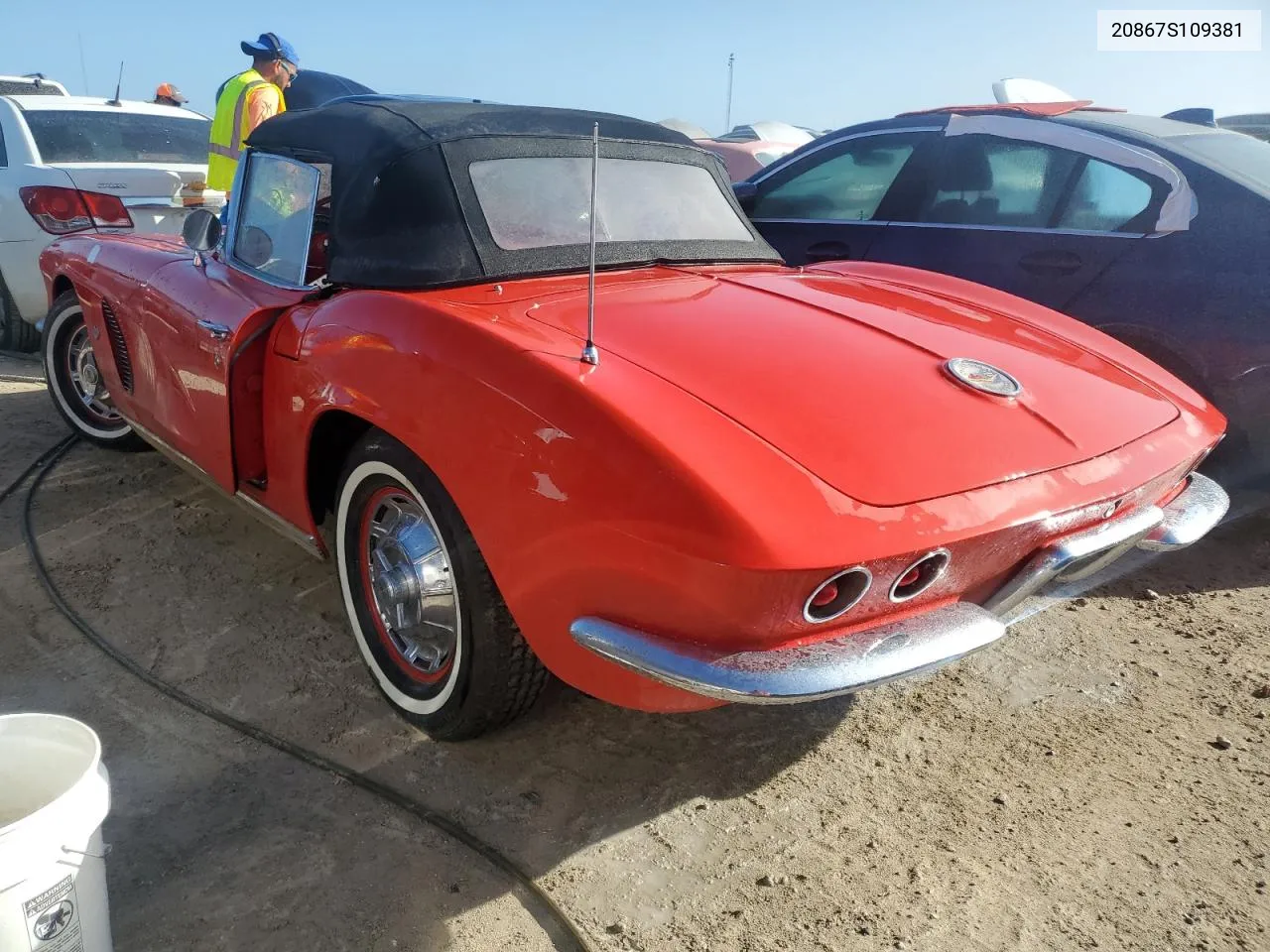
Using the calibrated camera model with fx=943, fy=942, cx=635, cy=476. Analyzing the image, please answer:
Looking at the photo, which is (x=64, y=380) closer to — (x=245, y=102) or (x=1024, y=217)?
(x=245, y=102)

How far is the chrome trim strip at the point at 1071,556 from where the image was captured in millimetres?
2002

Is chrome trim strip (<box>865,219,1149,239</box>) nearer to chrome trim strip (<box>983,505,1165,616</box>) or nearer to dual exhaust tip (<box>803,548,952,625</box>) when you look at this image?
chrome trim strip (<box>983,505,1165,616</box>)

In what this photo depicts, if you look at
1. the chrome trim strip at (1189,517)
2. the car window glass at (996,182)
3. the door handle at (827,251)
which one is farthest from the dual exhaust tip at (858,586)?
the door handle at (827,251)

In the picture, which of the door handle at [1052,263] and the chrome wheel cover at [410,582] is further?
the door handle at [1052,263]

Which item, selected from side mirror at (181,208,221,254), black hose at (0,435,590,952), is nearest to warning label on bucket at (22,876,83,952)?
black hose at (0,435,590,952)

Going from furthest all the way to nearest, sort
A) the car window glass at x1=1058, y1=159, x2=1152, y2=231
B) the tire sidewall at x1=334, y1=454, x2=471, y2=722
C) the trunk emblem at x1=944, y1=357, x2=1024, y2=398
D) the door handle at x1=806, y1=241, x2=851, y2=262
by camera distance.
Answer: the door handle at x1=806, y1=241, x2=851, y2=262 → the car window glass at x1=1058, y1=159, x2=1152, y2=231 → the tire sidewall at x1=334, y1=454, x2=471, y2=722 → the trunk emblem at x1=944, y1=357, x2=1024, y2=398

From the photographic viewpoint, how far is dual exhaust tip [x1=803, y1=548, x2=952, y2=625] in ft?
5.63

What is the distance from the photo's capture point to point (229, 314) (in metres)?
2.89

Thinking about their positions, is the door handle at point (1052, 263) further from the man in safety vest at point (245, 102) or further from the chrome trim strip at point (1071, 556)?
the man in safety vest at point (245, 102)

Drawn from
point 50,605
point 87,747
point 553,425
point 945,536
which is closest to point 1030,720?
point 945,536

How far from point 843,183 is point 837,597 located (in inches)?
141

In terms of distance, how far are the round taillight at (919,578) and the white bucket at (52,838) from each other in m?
1.48

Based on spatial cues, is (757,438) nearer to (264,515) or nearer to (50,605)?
(264,515)

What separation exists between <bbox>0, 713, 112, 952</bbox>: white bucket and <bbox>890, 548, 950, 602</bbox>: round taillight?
Result: 148 centimetres
